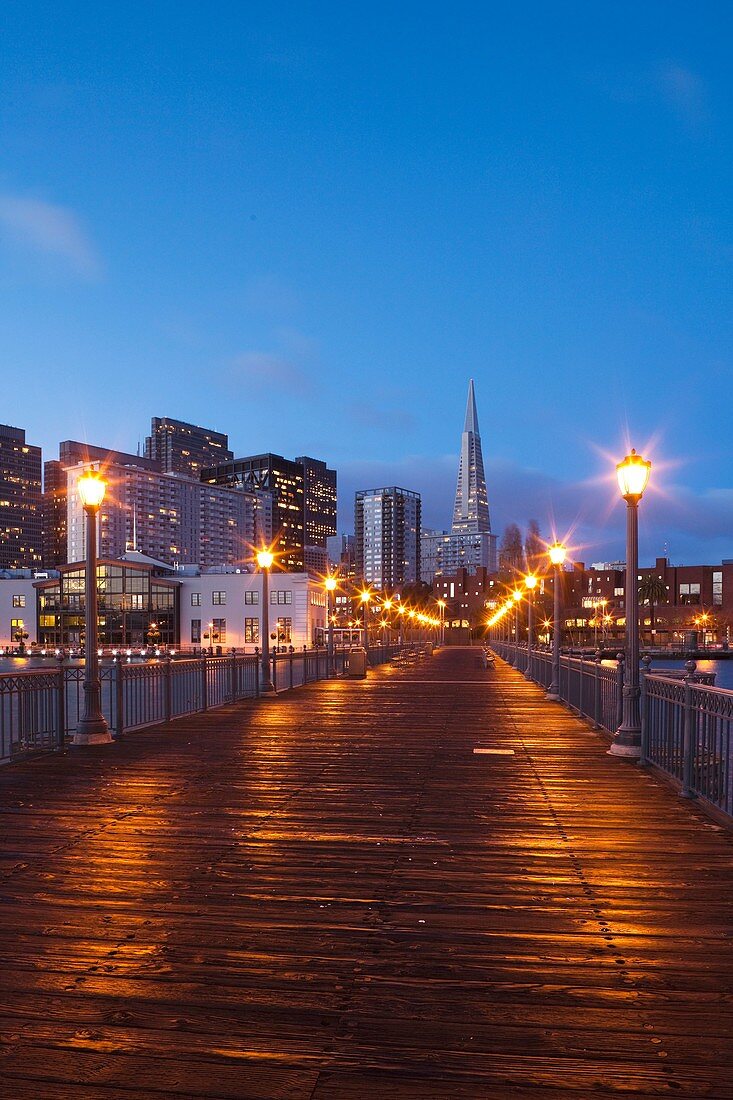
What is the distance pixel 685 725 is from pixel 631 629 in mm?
3125

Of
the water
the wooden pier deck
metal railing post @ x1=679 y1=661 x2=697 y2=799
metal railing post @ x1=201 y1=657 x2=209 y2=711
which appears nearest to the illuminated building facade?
the water

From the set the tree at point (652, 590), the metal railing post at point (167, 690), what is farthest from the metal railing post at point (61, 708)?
the tree at point (652, 590)

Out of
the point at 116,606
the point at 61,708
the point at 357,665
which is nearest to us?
the point at 61,708

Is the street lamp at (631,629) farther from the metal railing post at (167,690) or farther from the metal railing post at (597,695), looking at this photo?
the metal railing post at (167,690)

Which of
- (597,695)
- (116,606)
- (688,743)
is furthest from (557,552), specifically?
(116,606)

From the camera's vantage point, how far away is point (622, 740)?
11336 millimetres

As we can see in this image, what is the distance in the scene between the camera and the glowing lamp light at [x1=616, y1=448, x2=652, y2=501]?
1196 centimetres

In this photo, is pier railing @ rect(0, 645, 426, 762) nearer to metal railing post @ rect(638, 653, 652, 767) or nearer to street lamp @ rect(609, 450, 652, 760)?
street lamp @ rect(609, 450, 652, 760)

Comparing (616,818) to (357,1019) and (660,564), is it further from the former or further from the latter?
(660,564)

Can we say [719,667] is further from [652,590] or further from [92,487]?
[92,487]

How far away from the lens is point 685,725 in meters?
8.38

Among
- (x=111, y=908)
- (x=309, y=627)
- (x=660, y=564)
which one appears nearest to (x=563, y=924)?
(x=111, y=908)

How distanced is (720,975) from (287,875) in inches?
113

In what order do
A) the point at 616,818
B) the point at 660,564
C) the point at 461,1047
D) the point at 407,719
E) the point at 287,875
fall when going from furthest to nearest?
the point at 660,564 → the point at 407,719 → the point at 616,818 → the point at 287,875 → the point at 461,1047
